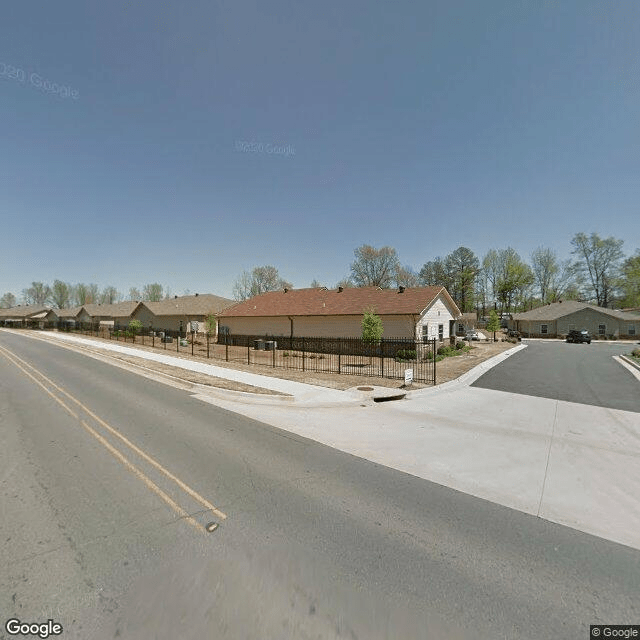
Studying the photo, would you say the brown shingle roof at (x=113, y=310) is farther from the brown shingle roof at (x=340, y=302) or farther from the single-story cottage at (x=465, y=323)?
the single-story cottage at (x=465, y=323)

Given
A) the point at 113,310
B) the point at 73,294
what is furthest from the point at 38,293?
the point at 113,310

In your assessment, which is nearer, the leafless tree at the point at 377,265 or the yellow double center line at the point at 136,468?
the yellow double center line at the point at 136,468

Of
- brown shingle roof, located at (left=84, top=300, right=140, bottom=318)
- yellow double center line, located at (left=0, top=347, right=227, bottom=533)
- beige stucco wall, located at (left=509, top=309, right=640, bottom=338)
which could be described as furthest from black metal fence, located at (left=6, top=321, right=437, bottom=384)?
beige stucco wall, located at (left=509, top=309, right=640, bottom=338)

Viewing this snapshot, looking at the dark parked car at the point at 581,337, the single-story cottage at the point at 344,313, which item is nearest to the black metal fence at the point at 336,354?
the single-story cottage at the point at 344,313

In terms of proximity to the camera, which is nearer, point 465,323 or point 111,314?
point 465,323

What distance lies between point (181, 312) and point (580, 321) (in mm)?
54329

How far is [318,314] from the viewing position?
27.5 m

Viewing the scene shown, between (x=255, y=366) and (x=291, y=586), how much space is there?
51.3ft

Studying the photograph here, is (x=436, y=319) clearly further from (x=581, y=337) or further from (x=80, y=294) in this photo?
(x=80, y=294)

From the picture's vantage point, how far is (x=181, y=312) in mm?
38812

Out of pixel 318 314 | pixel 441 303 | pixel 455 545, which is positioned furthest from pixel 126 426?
pixel 441 303

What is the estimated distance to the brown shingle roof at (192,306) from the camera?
39.1m

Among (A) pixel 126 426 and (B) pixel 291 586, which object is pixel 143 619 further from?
(A) pixel 126 426

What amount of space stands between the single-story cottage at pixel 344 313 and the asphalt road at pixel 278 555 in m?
19.3
